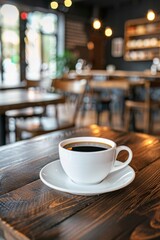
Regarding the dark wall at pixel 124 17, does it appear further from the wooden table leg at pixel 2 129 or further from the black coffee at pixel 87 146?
the black coffee at pixel 87 146

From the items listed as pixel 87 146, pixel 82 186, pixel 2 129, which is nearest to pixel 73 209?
pixel 82 186

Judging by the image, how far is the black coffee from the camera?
2.34ft

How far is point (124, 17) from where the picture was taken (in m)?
9.24

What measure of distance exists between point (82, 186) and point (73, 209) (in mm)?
92

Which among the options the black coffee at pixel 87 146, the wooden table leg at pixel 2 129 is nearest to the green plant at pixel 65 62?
the wooden table leg at pixel 2 129

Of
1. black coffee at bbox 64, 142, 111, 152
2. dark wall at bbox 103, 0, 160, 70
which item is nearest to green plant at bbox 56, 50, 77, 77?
dark wall at bbox 103, 0, 160, 70

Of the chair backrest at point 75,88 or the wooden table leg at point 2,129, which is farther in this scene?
the chair backrest at point 75,88

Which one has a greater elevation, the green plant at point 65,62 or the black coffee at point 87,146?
the green plant at point 65,62

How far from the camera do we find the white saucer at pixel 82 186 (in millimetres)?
641

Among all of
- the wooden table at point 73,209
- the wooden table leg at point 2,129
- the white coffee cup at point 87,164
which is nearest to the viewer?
the wooden table at point 73,209

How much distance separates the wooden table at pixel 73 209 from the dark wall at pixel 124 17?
859 centimetres

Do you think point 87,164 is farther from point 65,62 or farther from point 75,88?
point 65,62

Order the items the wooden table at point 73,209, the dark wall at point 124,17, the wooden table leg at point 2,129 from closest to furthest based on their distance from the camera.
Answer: the wooden table at point 73,209 < the wooden table leg at point 2,129 < the dark wall at point 124,17

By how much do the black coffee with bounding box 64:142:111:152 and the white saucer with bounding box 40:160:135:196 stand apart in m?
0.07
